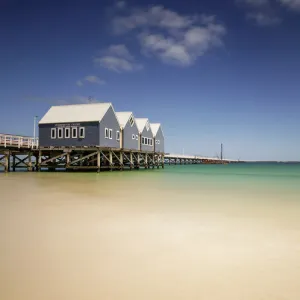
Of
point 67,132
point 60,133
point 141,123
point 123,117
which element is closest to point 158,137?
point 141,123

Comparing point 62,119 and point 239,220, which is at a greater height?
point 62,119

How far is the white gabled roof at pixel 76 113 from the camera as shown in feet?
109

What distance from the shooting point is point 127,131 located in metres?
39.6

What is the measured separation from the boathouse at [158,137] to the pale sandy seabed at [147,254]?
139ft

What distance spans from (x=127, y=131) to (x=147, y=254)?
34754 mm

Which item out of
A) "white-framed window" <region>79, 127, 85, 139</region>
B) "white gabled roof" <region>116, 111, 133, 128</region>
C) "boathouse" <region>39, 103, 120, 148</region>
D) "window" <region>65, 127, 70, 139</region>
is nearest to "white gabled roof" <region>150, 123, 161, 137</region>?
"white gabled roof" <region>116, 111, 133, 128</region>

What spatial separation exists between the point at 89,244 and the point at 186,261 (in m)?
1.96

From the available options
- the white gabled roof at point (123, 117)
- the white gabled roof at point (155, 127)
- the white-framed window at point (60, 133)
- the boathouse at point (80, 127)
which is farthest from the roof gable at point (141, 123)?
the white-framed window at point (60, 133)

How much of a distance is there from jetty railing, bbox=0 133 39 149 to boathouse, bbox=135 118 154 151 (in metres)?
15.6

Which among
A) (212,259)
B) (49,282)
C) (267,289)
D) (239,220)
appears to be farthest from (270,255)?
(49,282)

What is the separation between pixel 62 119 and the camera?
113ft

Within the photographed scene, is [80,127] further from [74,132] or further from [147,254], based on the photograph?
[147,254]

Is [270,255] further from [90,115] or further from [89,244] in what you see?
[90,115]

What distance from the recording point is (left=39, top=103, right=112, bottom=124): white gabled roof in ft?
109
